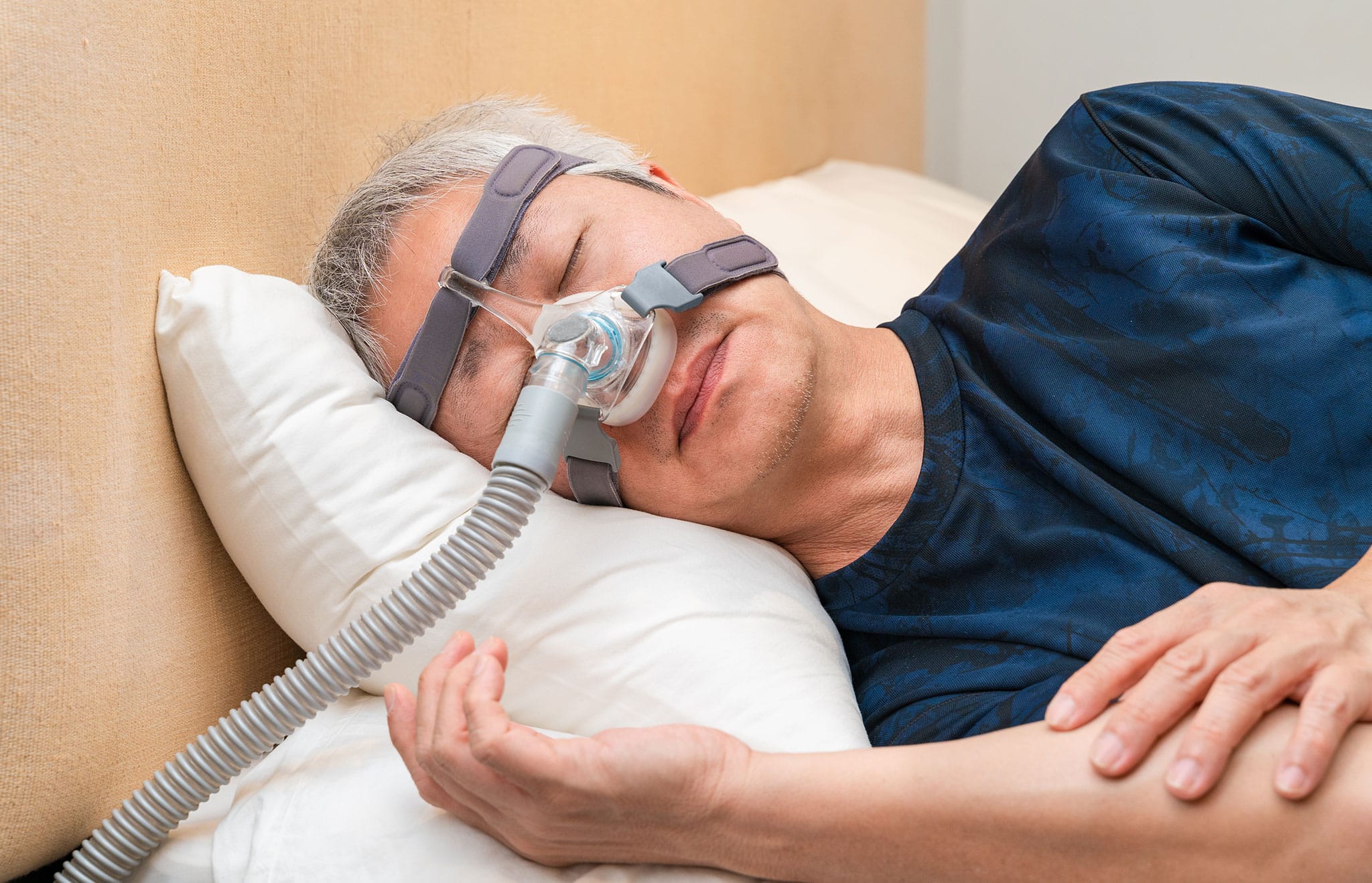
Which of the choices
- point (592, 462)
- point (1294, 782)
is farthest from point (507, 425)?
point (1294, 782)

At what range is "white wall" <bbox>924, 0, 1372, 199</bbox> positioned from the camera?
268 centimetres

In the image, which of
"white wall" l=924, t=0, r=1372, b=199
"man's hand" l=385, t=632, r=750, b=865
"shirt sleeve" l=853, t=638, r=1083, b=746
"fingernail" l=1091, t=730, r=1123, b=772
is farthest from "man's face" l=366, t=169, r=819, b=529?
"white wall" l=924, t=0, r=1372, b=199

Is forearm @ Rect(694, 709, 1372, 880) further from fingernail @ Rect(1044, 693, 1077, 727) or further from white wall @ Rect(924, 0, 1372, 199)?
white wall @ Rect(924, 0, 1372, 199)

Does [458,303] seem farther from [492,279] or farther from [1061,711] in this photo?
[1061,711]

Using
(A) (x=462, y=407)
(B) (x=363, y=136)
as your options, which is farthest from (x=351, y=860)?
(B) (x=363, y=136)

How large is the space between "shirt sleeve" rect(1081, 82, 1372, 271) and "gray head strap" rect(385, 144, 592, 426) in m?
0.76

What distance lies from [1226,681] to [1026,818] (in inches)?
6.9

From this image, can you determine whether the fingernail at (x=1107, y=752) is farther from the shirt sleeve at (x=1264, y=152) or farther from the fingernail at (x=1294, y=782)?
the shirt sleeve at (x=1264, y=152)

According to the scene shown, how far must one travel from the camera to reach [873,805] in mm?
792

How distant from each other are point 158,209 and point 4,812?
0.58 meters

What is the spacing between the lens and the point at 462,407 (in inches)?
46.3

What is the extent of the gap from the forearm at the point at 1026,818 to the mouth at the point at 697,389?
1.37 feet

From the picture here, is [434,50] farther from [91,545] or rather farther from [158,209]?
[91,545]

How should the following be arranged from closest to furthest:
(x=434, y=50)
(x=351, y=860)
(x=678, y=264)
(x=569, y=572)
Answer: (x=351, y=860) → (x=569, y=572) → (x=678, y=264) → (x=434, y=50)
